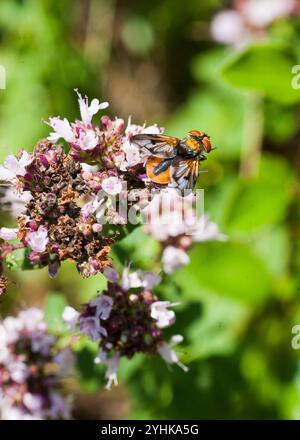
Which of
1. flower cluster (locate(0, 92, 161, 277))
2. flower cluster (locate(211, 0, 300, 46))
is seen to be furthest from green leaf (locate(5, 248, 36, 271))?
flower cluster (locate(211, 0, 300, 46))

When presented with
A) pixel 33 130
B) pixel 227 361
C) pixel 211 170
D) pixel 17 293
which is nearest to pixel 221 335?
pixel 227 361

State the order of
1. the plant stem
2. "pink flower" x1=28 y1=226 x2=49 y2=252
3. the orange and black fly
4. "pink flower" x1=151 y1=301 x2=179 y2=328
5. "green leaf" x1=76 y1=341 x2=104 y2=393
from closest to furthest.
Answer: "pink flower" x1=28 y1=226 x2=49 y2=252 → the orange and black fly → "pink flower" x1=151 y1=301 x2=179 y2=328 → "green leaf" x1=76 y1=341 x2=104 y2=393 → the plant stem

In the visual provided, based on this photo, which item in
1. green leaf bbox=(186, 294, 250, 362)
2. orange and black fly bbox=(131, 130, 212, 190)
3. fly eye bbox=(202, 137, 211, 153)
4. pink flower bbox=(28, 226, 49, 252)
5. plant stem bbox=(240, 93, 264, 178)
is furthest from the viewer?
plant stem bbox=(240, 93, 264, 178)

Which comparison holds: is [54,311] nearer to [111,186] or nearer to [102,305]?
[102,305]

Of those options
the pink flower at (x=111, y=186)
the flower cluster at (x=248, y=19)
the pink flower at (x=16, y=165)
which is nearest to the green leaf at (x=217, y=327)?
the pink flower at (x=111, y=186)

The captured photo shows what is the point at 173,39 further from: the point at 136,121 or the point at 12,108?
the point at 12,108

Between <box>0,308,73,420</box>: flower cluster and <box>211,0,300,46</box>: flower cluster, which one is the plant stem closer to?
<box>211,0,300,46</box>: flower cluster
